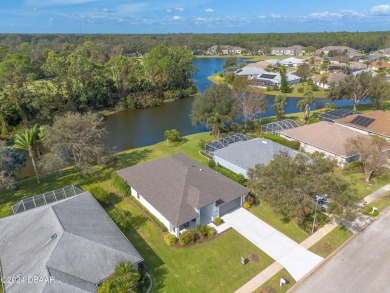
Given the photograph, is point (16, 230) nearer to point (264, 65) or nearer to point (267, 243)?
point (267, 243)

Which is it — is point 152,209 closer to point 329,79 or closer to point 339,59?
point 329,79

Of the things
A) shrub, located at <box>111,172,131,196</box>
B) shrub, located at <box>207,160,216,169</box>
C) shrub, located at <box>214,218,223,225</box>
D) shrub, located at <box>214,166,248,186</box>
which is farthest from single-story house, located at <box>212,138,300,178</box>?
shrub, located at <box>111,172,131,196</box>

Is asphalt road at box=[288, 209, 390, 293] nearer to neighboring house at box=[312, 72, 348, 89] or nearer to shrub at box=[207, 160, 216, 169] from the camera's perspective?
shrub at box=[207, 160, 216, 169]

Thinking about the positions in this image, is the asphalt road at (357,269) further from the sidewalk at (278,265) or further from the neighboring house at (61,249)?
the neighboring house at (61,249)

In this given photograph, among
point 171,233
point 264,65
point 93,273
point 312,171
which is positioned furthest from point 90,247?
point 264,65

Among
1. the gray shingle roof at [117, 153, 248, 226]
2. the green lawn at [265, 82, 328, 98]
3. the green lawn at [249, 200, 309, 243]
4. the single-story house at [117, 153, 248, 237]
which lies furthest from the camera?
the green lawn at [265, 82, 328, 98]

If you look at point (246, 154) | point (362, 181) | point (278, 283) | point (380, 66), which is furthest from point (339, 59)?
point (278, 283)
